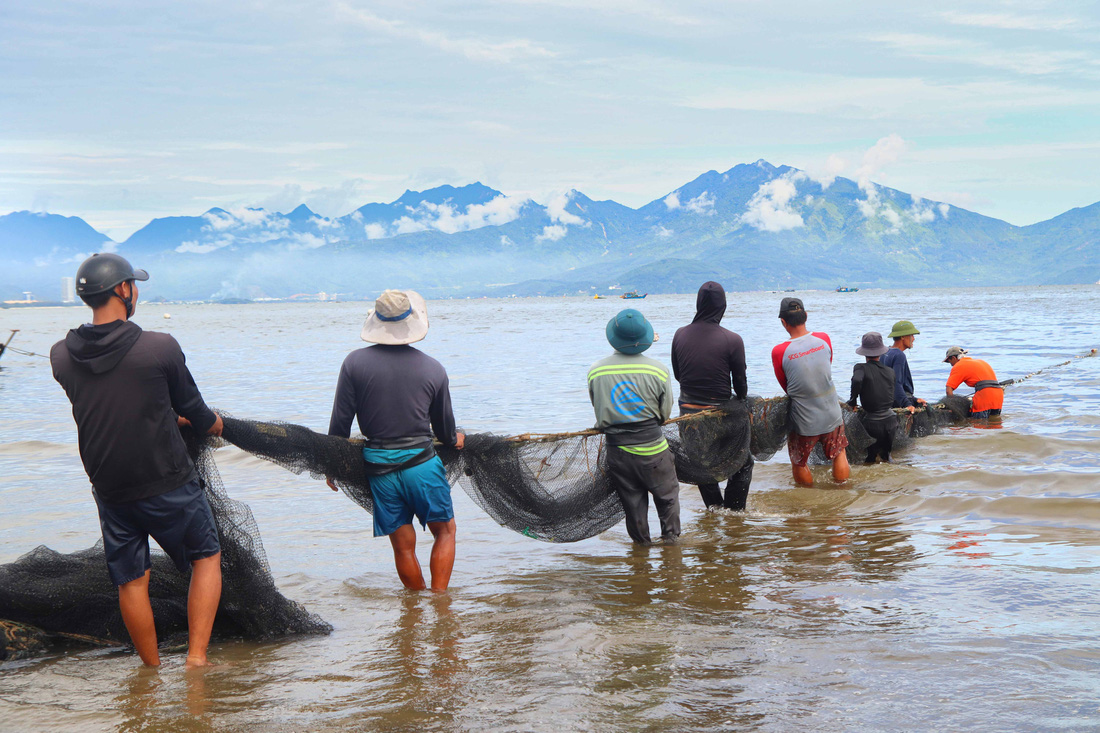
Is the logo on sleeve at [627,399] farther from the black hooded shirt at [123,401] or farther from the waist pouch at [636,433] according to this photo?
the black hooded shirt at [123,401]

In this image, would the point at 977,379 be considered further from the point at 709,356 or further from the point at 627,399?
the point at 627,399

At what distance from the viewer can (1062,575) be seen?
583cm

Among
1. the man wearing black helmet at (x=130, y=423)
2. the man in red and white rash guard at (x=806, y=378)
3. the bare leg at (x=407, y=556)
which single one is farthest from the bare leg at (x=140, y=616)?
the man in red and white rash guard at (x=806, y=378)

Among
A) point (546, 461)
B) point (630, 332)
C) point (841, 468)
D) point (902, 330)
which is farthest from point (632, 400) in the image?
point (902, 330)

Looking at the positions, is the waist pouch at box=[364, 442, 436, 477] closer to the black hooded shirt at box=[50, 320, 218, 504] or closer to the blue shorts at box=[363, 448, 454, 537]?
the blue shorts at box=[363, 448, 454, 537]

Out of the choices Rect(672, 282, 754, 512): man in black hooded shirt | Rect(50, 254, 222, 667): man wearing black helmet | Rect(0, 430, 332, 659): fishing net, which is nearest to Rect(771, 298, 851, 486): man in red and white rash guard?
Rect(672, 282, 754, 512): man in black hooded shirt

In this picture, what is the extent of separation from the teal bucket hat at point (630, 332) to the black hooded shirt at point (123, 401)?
3169 millimetres

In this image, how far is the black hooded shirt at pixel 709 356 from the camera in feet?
23.9

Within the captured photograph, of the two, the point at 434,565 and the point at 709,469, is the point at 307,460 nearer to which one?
the point at 434,565

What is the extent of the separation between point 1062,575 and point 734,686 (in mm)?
3250

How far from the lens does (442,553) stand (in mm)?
5586

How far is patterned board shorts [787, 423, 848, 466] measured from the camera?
873 centimetres

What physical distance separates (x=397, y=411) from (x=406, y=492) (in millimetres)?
548

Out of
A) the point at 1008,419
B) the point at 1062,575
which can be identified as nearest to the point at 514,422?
the point at 1008,419
